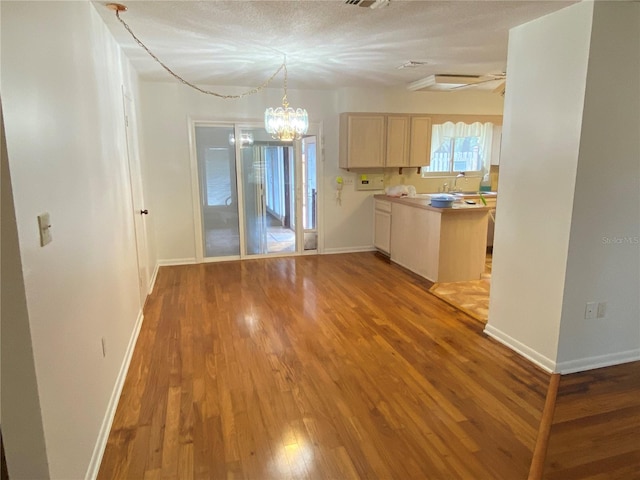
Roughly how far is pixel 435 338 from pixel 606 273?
132 centimetres

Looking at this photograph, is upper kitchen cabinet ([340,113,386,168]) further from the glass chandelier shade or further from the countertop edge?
the glass chandelier shade

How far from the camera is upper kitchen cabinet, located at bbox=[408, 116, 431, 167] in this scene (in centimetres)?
609

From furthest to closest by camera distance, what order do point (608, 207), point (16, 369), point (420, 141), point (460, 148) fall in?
point (460, 148) < point (420, 141) < point (608, 207) < point (16, 369)

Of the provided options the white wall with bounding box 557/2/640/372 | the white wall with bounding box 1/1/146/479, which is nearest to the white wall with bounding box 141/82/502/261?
the white wall with bounding box 1/1/146/479

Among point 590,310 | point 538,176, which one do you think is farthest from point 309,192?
point 590,310

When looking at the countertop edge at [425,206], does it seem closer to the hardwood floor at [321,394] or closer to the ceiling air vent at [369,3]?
the hardwood floor at [321,394]

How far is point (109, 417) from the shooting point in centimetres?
231

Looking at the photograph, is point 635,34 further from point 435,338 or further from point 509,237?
point 435,338

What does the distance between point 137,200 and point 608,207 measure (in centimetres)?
403

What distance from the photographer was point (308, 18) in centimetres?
284

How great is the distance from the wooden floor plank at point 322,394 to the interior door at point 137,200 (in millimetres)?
335

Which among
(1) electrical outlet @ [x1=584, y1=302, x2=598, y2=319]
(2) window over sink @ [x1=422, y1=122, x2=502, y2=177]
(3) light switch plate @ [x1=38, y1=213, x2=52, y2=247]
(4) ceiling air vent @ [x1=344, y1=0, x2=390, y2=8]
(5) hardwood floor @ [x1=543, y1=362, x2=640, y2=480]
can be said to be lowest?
(5) hardwood floor @ [x1=543, y1=362, x2=640, y2=480]

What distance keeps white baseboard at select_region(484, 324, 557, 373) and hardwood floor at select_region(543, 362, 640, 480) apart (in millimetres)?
116

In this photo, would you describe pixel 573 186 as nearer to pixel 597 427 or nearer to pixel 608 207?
pixel 608 207
